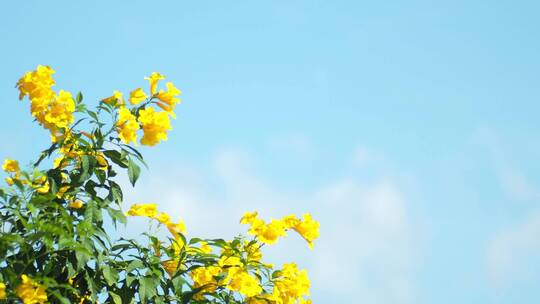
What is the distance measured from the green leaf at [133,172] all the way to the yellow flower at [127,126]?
0.45 ft

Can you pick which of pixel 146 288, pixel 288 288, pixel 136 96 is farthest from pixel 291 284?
pixel 136 96

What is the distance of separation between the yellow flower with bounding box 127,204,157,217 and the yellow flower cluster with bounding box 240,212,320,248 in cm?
54

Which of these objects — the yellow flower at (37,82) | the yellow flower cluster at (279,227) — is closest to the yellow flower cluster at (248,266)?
the yellow flower cluster at (279,227)

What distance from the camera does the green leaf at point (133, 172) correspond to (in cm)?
505

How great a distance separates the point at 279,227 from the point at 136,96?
1.14m

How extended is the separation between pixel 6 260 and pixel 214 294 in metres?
1.16

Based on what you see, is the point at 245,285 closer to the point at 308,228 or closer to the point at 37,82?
the point at 308,228

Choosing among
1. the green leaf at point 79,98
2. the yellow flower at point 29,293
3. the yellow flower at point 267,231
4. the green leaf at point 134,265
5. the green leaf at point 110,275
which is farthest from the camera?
the green leaf at point 79,98

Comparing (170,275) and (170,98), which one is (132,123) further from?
(170,275)

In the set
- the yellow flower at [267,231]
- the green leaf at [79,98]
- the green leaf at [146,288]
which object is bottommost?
the green leaf at [146,288]

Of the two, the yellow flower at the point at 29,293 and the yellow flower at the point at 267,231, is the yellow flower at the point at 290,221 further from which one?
the yellow flower at the point at 29,293

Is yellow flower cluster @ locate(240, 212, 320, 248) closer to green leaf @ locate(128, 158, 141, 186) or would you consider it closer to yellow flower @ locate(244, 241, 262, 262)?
yellow flower @ locate(244, 241, 262, 262)

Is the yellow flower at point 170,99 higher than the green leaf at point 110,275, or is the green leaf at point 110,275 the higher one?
the yellow flower at point 170,99

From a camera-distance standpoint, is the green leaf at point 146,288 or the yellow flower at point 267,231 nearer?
the green leaf at point 146,288
